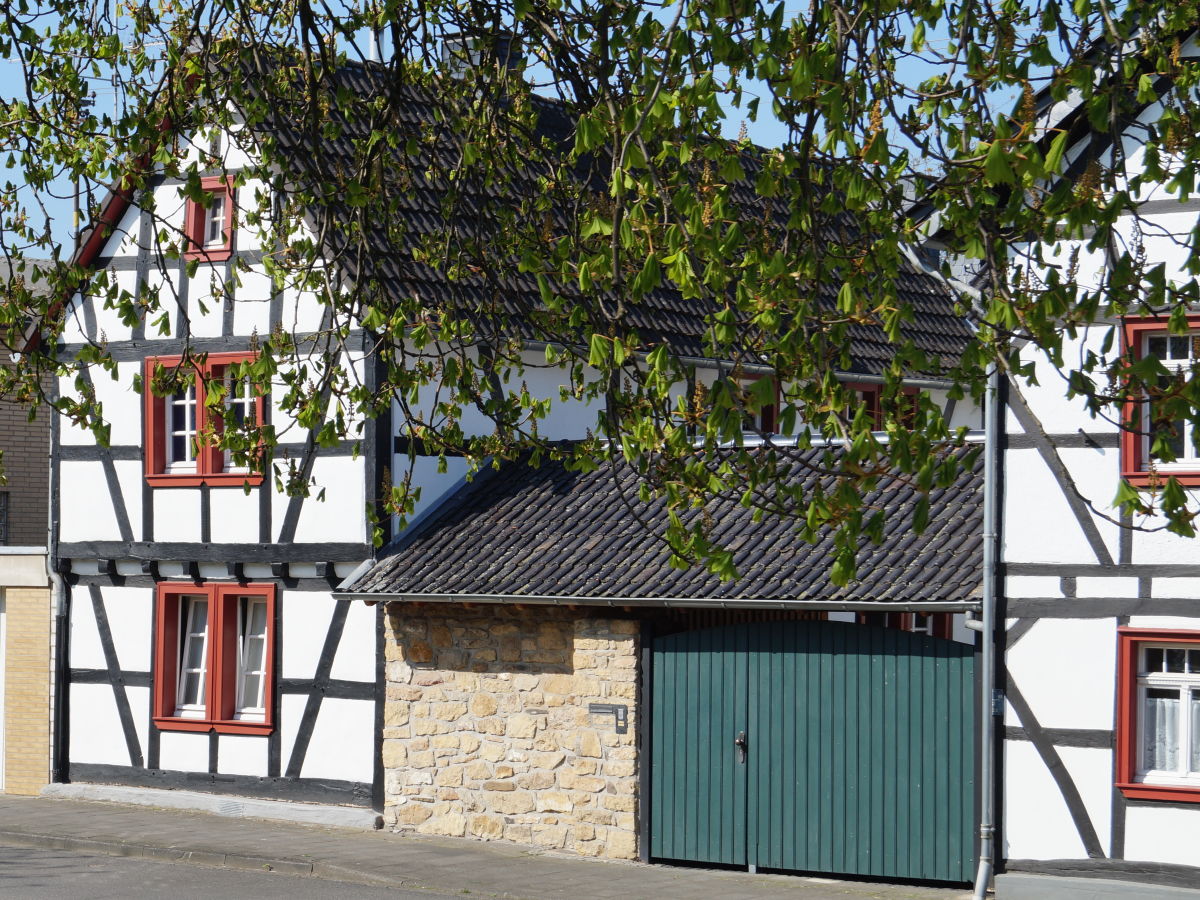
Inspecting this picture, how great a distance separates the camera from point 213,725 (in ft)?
63.1

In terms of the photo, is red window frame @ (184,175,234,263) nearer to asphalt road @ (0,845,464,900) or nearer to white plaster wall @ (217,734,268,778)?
white plaster wall @ (217,734,268,778)

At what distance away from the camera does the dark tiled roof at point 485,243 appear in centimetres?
1037

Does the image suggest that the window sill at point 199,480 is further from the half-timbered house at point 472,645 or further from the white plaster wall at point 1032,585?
the white plaster wall at point 1032,585

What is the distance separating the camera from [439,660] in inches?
683

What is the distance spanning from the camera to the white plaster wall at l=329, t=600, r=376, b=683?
59.6 ft

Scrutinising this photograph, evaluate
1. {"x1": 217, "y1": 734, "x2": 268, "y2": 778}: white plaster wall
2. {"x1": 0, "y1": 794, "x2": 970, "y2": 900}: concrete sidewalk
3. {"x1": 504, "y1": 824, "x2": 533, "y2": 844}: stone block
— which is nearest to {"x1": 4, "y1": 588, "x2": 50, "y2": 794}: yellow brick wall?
{"x1": 0, "y1": 794, "x2": 970, "y2": 900}: concrete sidewalk

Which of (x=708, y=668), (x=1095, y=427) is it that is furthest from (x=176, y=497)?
(x=1095, y=427)

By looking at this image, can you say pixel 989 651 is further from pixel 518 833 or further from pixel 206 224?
pixel 206 224

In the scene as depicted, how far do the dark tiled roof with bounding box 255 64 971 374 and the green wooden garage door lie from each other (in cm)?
255

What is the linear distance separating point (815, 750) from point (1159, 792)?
295 centimetres

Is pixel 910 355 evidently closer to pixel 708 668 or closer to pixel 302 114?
pixel 302 114

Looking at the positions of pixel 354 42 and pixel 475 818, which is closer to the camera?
pixel 354 42

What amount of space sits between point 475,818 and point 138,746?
4684 millimetres

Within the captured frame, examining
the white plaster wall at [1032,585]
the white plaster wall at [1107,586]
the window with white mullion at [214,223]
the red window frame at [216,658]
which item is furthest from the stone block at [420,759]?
the white plaster wall at [1107,586]
